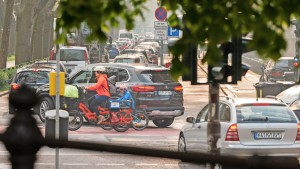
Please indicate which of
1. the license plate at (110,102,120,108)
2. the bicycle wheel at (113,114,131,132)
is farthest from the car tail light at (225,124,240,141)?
the bicycle wheel at (113,114,131,132)

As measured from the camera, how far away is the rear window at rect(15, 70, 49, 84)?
104ft

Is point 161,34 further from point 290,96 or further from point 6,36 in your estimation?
point 290,96

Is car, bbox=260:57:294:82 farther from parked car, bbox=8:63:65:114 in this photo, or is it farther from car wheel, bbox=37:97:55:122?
car wheel, bbox=37:97:55:122

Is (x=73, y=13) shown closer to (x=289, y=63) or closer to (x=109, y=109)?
(x=109, y=109)

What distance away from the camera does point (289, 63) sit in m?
52.9

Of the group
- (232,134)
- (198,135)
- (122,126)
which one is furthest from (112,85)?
(232,134)

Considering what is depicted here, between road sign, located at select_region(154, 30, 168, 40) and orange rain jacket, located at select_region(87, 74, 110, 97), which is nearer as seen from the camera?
orange rain jacket, located at select_region(87, 74, 110, 97)

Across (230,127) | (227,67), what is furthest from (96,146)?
(230,127)

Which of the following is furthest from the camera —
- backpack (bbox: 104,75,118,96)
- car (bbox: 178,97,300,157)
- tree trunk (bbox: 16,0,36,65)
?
tree trunk (bbox: 16,0,36,65)

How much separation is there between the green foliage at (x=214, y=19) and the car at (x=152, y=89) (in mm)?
22087

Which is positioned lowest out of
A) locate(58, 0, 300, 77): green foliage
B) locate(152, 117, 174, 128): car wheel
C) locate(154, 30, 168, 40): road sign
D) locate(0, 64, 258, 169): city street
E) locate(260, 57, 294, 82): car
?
locate(0, 64, 258, 169): city street

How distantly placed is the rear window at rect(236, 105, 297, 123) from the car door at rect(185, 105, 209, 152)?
1.04 meters

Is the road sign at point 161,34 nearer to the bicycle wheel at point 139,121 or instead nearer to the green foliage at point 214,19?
the bicycle wheel at point 139,121

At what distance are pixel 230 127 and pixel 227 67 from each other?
721 cm
